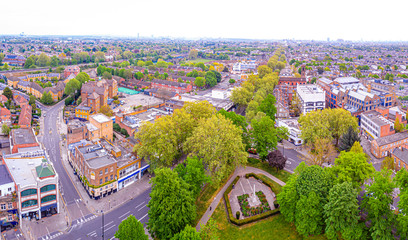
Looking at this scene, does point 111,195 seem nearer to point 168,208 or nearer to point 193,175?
point 193,175

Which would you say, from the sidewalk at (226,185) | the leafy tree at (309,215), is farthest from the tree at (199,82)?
the leafy tree at (309,215)

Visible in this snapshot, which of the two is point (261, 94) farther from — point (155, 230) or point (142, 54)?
point (142, 54)

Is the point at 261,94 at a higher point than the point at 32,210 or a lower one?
higher

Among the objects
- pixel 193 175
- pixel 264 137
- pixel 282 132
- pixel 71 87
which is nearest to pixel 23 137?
pixel 193 175

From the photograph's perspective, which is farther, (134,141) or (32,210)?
(134,141)

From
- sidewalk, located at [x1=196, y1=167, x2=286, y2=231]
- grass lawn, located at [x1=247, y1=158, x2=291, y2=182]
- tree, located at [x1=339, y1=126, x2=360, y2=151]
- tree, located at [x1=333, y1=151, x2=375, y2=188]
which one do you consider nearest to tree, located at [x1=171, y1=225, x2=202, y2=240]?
sidewalk, located at [x1=196, y1=167, x2=286, y2=231]

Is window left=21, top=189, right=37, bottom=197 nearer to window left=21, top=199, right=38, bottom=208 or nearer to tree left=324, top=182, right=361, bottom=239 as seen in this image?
window left=21, top=199, right=38, bottom=208

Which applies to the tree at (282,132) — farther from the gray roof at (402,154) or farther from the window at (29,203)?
the window at (29,203)

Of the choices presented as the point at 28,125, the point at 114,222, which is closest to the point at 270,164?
the point at 114,222
